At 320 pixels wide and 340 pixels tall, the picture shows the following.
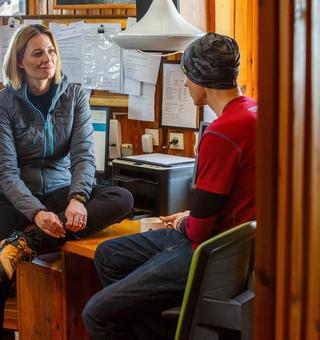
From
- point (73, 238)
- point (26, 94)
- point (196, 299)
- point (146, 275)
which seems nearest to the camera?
point (196, 299)

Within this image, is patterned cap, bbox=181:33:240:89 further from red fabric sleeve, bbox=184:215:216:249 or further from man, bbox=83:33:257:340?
red fabric sleeve, bbox=184:215:216:249

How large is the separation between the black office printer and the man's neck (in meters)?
0.65

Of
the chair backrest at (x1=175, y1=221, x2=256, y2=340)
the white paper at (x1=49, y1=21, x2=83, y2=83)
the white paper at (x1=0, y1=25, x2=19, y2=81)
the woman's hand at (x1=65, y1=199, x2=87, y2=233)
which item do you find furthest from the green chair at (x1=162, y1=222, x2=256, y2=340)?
the white paper at (x1=0, y1=25, x2=19, y2=81)

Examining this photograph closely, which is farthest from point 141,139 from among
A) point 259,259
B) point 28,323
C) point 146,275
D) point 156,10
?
point 259,259

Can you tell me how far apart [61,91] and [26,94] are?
144 mm

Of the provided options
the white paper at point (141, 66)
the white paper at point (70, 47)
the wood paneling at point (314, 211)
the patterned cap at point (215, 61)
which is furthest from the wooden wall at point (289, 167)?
the white paper at point (70, 47)

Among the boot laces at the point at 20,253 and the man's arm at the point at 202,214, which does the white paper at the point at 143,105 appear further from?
the man's arm at the point at 202,214

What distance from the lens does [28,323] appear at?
2.60 m

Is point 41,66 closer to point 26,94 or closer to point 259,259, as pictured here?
point 26,94

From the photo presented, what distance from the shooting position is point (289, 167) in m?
0.76

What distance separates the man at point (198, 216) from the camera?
5.49 ft

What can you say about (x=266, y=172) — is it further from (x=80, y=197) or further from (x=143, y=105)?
(x=143, y=105)

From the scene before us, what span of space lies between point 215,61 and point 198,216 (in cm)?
46

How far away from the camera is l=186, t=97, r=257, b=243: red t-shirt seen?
5.46 feet
